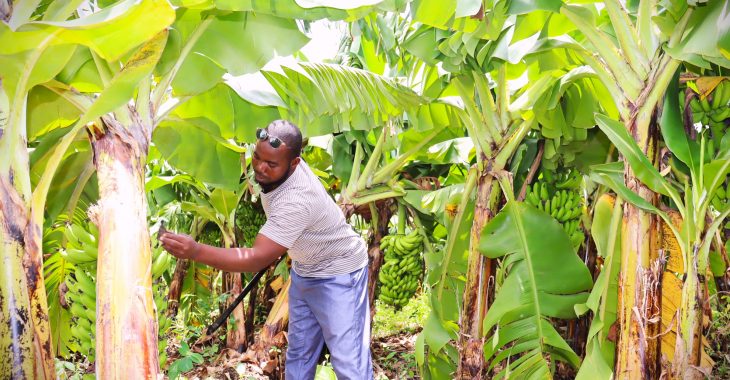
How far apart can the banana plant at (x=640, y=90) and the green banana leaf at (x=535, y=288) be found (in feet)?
1.33

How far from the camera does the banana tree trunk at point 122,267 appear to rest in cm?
133

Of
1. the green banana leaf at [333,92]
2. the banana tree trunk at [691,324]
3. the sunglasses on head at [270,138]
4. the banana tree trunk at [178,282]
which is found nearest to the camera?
the banana tree trunk at [691,324]

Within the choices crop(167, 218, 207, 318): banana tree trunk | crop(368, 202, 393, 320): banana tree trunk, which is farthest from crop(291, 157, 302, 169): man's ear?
crop(167, 218, 207, 318): banana tree trunk

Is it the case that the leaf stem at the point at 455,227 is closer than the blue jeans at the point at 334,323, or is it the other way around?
the blue jeans at the point at 334,323

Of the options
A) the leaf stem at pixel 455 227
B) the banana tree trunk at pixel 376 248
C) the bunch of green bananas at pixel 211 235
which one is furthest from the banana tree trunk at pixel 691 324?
the bunch of green bananas at pixel 211 235

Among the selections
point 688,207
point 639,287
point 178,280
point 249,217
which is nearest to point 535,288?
point 639,287

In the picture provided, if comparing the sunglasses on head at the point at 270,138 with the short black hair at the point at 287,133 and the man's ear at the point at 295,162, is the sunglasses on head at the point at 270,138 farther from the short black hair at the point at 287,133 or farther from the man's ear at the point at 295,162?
the man's ear at the point at 295,162

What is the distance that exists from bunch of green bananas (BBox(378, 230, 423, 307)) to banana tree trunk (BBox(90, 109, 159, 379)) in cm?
208

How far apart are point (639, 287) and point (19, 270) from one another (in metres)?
1.72

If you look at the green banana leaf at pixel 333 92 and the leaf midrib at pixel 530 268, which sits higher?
the green banana leaf at pixel 333 92

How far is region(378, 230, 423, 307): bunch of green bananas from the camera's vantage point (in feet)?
11.1

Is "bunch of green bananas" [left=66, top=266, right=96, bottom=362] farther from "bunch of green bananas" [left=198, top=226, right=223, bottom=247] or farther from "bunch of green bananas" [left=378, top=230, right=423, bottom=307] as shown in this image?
"bunch of green bananas" [left=198, top=226, right=223, bottom=247]

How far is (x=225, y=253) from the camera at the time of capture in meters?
1.68

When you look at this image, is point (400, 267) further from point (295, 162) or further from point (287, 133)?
point (287, 133)
